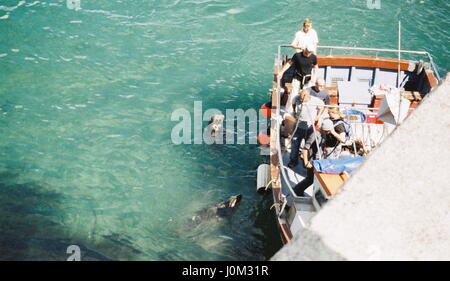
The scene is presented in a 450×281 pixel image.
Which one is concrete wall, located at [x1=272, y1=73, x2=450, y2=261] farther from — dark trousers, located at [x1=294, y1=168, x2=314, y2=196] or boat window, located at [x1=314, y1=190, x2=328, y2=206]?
dark trousers, located at [x1=294, y1=168, x2=314, y2=196]

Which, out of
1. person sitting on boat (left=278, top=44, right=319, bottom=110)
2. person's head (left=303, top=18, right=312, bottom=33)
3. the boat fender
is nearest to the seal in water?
the boat fender

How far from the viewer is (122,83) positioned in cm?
1752

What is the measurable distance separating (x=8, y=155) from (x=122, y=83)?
491cm

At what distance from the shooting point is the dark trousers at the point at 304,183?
10158 mm

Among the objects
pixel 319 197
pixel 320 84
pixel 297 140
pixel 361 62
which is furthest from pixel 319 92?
pixel 319 197

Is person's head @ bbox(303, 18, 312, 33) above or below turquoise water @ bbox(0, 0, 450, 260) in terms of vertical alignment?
above

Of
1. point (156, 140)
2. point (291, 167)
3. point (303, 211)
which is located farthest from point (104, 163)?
point (303, 211)

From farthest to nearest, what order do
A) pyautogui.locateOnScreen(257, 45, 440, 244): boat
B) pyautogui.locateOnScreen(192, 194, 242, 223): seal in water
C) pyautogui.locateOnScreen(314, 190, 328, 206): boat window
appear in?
1. pyautogui.locateOnScreen(192, 194, 242, 223): seal in water
2. pyautogui.locateOnScreen(257, 45, 440, 244): boat
3. pyautogui.locateOnScreen(314, 190, 328, 206): boat window

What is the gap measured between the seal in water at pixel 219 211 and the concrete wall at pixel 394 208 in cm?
845

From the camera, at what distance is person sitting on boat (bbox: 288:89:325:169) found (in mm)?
10993

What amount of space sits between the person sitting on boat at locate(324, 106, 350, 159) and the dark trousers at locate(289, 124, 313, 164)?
0.60 meters

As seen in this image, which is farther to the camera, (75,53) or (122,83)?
(75,53)

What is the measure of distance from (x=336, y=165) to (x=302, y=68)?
4.79 metres
